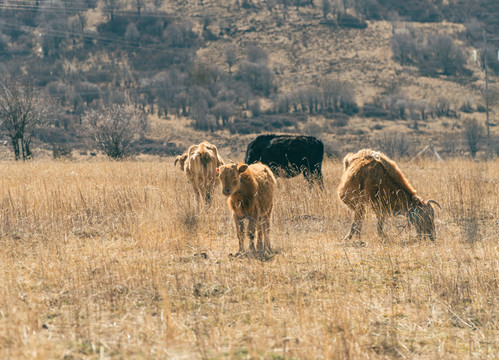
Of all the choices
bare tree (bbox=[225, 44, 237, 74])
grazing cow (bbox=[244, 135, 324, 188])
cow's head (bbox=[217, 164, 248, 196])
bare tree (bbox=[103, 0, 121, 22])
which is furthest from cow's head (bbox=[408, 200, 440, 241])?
bare tree (bbox=[103, 0, 121, 22])

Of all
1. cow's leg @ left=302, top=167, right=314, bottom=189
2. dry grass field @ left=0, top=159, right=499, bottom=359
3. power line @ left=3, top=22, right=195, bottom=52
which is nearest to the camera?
dry grass field @ left=0, top=159, right=499, bottom=359

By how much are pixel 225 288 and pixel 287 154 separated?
823 cm

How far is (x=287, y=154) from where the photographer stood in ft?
44.2

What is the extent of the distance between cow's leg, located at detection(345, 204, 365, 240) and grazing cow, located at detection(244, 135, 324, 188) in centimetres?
480

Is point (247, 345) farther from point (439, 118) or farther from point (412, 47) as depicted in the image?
point (412, 47)

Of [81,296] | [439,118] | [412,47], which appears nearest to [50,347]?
[81,296]

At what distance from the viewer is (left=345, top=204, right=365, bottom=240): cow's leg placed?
831cm

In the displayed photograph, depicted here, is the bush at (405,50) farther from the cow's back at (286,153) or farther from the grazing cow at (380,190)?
the grazing cow at (380,190)

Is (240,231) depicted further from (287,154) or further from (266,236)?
(287,154)

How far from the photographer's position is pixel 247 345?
13.0 ft

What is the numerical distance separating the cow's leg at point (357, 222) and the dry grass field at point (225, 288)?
0.16 meters

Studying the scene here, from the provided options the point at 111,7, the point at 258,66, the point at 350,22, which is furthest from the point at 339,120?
the point at 111,7

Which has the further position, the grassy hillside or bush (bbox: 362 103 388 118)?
bush (bbox: 362 103 388 118)

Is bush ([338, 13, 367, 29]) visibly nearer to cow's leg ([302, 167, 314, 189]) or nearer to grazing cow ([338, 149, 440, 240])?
cow's leg ([302, 167, 314, 189])
